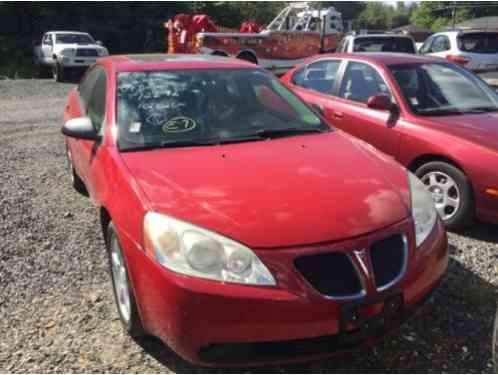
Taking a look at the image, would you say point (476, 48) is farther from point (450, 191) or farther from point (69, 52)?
point (69, 52)

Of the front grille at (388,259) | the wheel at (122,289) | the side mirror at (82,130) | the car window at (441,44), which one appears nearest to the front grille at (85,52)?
the car window at (441,44)

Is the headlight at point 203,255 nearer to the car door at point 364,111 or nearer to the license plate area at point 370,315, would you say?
the license plate area at point 370,315

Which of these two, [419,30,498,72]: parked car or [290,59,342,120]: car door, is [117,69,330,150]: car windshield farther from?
[419,30,498,72]: parked car

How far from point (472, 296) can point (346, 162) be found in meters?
→ 1.23

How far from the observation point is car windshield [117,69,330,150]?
3.28m

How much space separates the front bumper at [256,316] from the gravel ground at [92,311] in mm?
378

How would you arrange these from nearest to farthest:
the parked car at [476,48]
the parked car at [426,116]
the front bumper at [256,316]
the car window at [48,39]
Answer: the front bumper at [256,316] < the parked car at [426,116] < the parked car at [476,48] < the car window at [48,39]

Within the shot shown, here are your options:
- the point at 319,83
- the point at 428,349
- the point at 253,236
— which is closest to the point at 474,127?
the point at 319,83

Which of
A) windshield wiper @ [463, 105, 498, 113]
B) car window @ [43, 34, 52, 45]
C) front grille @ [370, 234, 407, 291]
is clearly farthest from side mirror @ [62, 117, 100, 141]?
car window @ [43, 34, 52, 45]

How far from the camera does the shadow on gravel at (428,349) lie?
8.52 feet

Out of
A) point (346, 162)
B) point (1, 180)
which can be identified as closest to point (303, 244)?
point (346, 162)

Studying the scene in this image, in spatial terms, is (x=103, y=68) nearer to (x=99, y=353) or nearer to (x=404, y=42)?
(x=99, y=353)

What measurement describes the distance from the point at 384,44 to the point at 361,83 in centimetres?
737

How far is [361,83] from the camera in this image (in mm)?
5504
